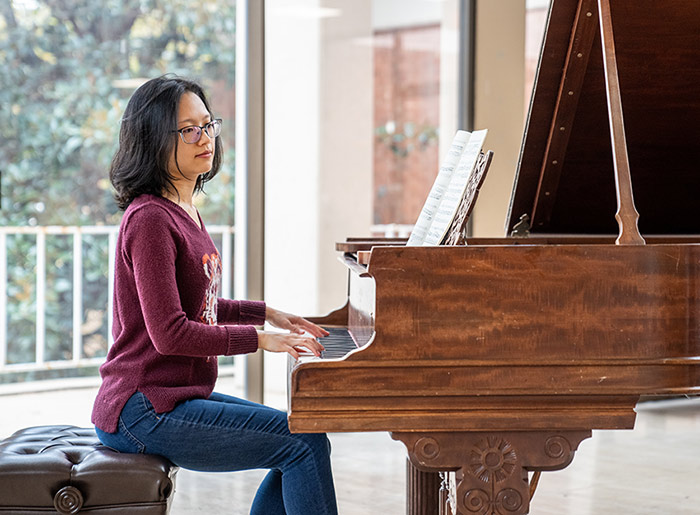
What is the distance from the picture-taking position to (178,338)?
2.01 m

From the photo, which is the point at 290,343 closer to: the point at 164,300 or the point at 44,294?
the point at 164,300

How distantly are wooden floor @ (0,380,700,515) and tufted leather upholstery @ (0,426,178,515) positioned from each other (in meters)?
1.42

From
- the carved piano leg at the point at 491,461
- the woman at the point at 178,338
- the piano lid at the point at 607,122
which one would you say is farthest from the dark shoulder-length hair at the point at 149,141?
the piano lid at the point at 607,122

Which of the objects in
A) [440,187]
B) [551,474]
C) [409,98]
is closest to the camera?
[440,187]

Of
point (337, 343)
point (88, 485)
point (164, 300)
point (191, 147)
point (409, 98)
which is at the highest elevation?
point (409, 98)

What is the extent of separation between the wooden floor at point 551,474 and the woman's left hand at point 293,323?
1.17m

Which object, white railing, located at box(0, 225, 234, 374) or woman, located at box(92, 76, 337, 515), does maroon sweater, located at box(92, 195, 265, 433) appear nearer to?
woman, located at box(92, 76, 337, 515)

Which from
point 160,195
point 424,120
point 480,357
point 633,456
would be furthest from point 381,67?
point 480,357

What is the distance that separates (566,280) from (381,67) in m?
3.25

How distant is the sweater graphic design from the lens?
7.14 feet

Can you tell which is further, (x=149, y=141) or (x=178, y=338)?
(x=149, y=141)

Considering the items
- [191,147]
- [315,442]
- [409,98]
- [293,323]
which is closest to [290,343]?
[315,442]

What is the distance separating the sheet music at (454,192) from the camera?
2.08 meters

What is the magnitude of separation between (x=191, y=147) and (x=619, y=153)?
0.94 meters
